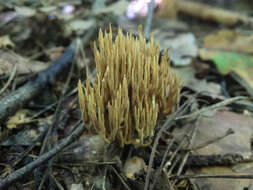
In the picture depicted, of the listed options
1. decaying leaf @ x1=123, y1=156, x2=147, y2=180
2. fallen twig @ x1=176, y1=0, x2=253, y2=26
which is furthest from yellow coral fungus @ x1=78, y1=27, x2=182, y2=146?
fallen twig @ x1=176, y1=0, x2=253, y2=26

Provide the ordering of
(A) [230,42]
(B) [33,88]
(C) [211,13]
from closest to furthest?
(B) [33,88] → (A) [230,42] → (C) [211,13]

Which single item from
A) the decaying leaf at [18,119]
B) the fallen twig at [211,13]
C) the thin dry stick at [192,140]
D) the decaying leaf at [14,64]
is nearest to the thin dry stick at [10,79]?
the decaying leaf at [14,64]

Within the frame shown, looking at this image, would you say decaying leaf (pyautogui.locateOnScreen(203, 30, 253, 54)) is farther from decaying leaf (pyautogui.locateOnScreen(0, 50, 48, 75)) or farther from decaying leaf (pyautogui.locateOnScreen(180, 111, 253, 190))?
decaying leaf (pyautogui.locateOnScreen(0, 50, 48, 75))

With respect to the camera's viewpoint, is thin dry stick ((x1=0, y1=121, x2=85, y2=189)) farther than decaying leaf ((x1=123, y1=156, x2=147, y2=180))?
No

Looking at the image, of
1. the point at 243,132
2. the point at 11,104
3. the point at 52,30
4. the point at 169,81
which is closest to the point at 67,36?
the point at 52,30

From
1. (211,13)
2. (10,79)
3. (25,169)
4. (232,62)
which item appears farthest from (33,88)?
(211,13)

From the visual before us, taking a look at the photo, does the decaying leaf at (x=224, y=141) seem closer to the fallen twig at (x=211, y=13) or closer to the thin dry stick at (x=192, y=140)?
the thin dry stick at (x=192, y=140)

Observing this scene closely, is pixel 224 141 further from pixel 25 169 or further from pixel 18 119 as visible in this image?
pixel 18 119

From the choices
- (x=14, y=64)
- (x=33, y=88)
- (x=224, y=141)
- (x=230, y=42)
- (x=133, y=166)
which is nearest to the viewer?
(x=133, y=166)
